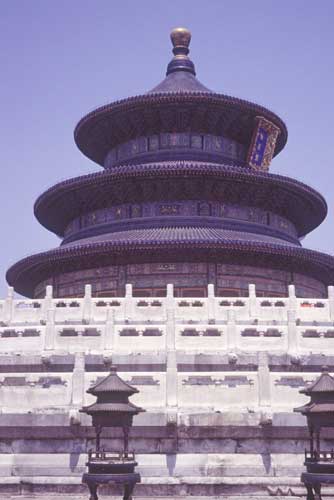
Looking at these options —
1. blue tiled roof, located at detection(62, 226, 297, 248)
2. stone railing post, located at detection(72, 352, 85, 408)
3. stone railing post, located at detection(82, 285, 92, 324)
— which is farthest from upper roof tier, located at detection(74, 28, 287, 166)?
stone railing post, located at detection(72, 352, 85, 408)

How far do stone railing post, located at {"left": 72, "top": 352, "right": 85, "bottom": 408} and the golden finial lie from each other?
119ft

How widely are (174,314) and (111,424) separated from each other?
7109 millimetres

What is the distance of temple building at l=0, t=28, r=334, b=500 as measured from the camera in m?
16.8

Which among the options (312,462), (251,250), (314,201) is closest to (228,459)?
(312,462)

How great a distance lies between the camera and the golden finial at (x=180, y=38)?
4926 centimetres

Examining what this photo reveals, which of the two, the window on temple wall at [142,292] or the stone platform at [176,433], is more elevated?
the window on temple wall at [142,292]

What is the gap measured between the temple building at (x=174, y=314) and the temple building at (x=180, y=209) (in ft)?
0.32

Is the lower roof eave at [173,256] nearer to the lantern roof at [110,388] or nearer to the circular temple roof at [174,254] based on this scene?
the circular temple roof at [174,254]

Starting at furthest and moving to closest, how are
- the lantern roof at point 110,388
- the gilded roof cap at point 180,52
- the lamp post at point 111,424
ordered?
the gilded roof cap at point 180,52
the lantern roof at point 110,388
the lamp post at point 111,424

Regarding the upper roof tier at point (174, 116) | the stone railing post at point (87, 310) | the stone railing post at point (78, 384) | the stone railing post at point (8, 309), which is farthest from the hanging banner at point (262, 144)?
the stone railing post at point (78, 384)

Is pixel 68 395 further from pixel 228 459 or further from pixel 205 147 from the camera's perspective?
pixel 205 147

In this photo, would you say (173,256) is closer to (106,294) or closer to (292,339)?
(106,294)

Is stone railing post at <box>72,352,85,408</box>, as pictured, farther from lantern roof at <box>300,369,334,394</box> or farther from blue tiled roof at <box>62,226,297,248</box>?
blue tiled roof at <box>62,226,297,248</box>

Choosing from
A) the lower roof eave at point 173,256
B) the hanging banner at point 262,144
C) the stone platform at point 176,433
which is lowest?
the stone platform at point 176,433
